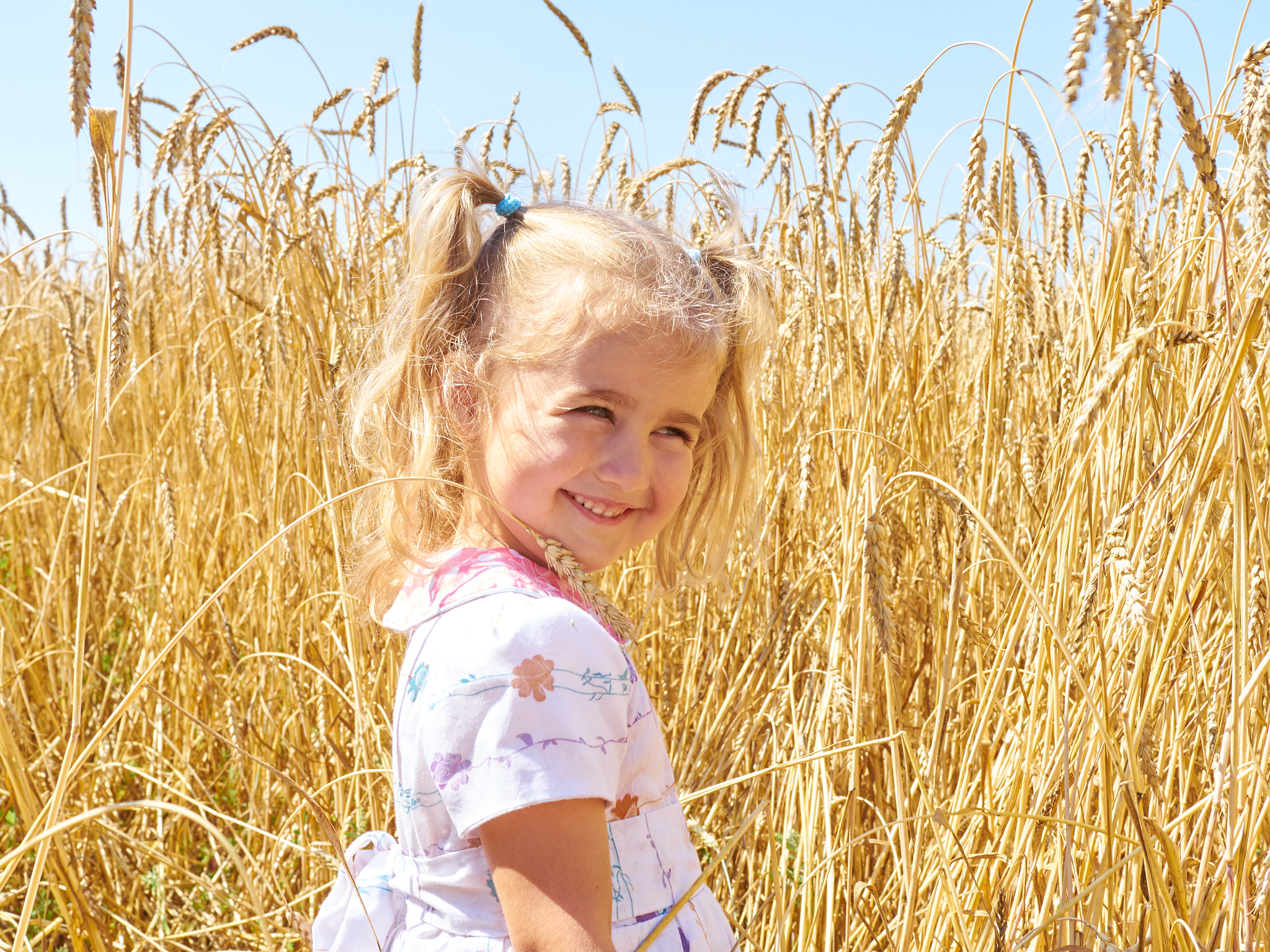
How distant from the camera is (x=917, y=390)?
4.45ft

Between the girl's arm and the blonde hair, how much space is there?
33 cm

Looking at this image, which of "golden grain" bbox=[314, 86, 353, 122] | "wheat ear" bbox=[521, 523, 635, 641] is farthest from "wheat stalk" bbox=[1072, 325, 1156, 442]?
"golden grain" bbox=[314, 86, 353, 122]

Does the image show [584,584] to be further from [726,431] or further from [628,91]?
[628,91]

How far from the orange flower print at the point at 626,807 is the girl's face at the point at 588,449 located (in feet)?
0.64

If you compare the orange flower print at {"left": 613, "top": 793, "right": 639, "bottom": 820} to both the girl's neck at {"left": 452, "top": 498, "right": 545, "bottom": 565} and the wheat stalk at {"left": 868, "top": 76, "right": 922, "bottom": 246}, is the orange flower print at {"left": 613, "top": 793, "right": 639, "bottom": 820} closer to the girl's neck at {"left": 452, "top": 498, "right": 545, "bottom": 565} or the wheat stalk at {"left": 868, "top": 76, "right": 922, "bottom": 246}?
the girl's neck at {"left": 452, "top": 498, "right": 545, "bottom": 565}

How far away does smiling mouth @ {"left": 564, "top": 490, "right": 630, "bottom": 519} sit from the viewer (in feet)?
2.77

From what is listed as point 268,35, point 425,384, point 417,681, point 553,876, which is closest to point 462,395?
point 425,384

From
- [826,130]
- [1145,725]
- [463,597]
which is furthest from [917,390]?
[463,597]

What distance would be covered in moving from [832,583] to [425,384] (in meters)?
0.71

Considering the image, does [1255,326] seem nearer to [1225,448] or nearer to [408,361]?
[1225,448]

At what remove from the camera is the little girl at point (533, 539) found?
646 mm

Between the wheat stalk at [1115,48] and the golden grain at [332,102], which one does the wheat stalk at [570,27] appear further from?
the wheat stalk at [1115,48]

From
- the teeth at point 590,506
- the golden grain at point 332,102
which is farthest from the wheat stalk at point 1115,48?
the golden grain at point 332,102

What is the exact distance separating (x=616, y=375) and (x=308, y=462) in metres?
0.67
